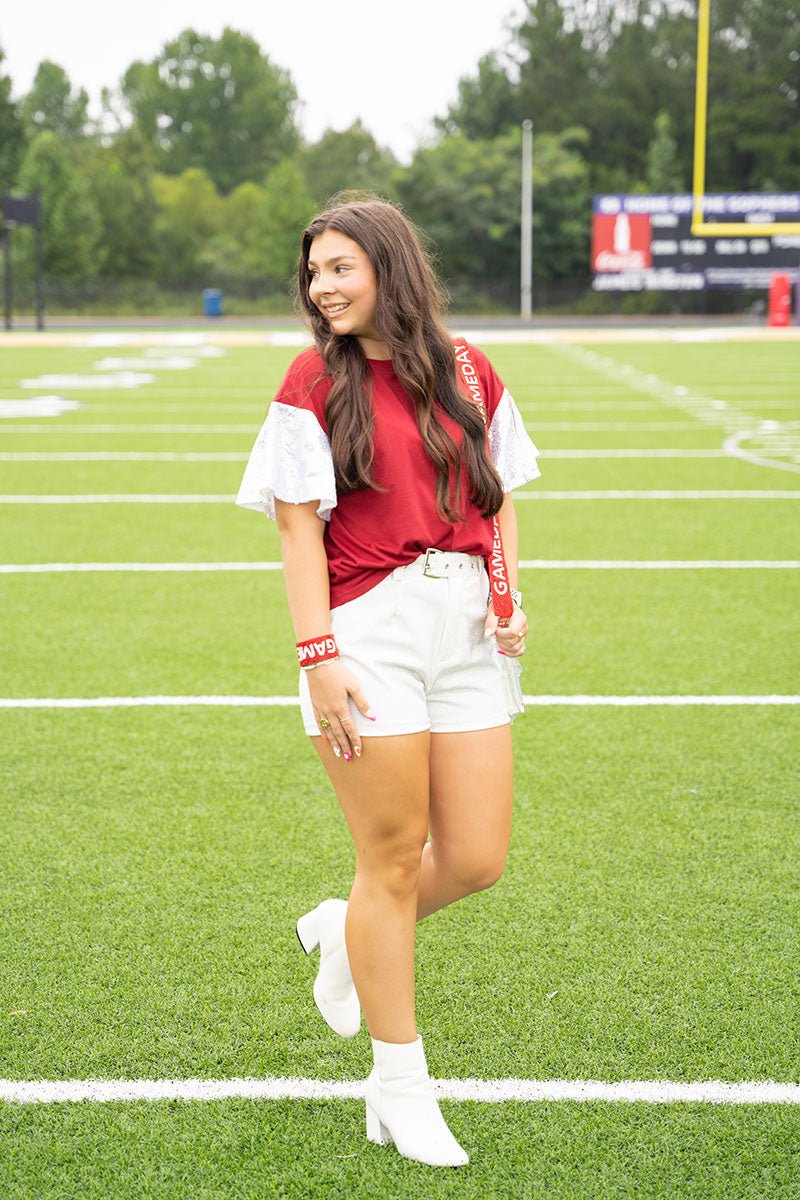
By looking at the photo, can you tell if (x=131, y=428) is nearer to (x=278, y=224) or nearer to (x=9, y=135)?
(x=278, y=224)

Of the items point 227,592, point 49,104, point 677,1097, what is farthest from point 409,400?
point 49,104

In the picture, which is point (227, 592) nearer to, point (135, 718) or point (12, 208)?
point (135, 718)

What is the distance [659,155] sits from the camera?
51906 mm

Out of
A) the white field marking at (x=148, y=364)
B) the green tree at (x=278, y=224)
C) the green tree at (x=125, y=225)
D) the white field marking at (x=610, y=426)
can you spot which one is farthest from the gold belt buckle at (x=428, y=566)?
the green tree at (x=125, y=225)

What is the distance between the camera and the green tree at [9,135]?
64.7 meters

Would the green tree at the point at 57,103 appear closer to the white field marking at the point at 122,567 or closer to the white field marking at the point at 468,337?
the white field marking at the point at 468,337

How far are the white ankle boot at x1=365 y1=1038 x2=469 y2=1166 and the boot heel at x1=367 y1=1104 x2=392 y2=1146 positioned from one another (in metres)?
0.06

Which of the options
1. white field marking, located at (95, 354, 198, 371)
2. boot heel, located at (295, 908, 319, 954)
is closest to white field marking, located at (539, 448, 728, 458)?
boot heel, located at (295, 908, 319, 954)

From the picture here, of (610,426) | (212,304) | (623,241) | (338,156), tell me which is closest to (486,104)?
(338,156)

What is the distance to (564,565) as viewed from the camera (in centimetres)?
774

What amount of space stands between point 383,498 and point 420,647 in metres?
0.28

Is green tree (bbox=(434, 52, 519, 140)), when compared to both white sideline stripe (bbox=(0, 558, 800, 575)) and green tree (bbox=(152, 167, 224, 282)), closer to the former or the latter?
green tree (bbox=(152, 167, 224, 282))

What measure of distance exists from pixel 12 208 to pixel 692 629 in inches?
1216

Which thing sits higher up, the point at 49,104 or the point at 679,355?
the point at 49,104
